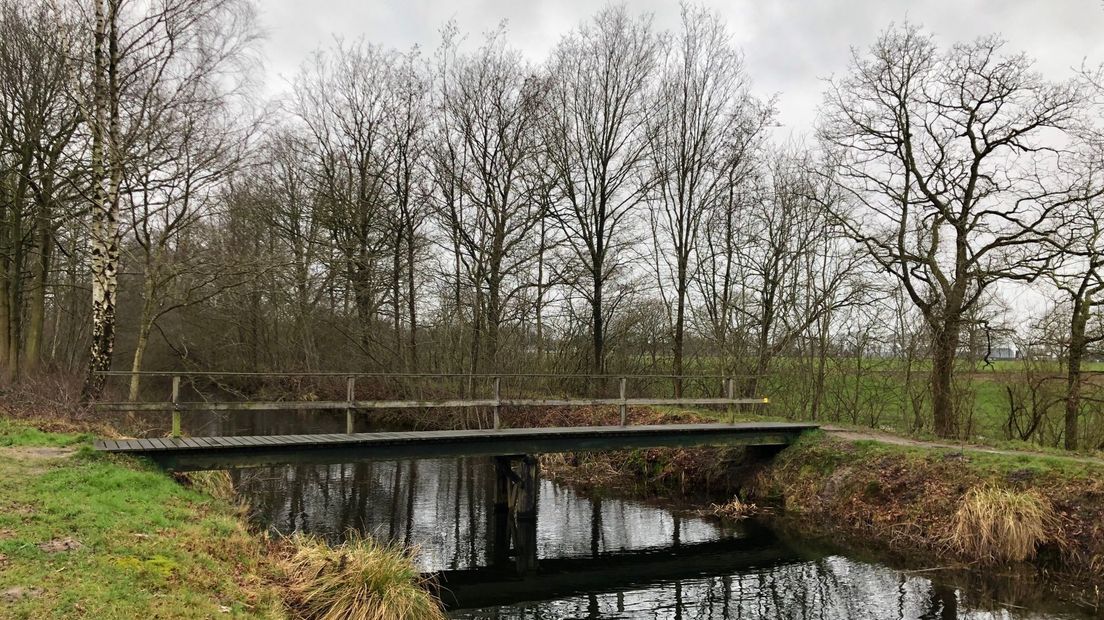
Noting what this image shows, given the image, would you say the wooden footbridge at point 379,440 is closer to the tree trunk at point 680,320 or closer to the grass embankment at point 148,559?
the grass embankment at point 148,559

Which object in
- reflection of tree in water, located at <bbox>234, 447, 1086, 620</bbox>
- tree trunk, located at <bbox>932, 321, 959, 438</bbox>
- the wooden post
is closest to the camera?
reflection of tree in water, located at <bbox>234, 447, 1086, 620</bbox>

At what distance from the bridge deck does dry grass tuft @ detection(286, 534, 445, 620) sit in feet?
11.5

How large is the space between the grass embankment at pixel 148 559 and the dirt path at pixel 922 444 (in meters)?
11.8

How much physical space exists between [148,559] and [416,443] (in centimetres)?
617

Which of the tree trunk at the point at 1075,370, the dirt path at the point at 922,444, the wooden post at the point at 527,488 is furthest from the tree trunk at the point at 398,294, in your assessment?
the tree trunk at the point at 1075,370

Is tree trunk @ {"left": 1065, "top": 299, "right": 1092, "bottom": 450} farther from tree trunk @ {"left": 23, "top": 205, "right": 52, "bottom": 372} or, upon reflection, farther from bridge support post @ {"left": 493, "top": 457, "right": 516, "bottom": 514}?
tree trunk @ {"left": 23, "top": 205, "right": 52, "bottom": 372}

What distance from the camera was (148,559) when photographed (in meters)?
6.37

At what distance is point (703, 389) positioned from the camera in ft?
84.3

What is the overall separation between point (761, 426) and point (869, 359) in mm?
9583

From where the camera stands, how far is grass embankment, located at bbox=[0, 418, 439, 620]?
5453 millimetres

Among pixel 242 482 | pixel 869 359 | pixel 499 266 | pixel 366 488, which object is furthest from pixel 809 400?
pixel 242 482

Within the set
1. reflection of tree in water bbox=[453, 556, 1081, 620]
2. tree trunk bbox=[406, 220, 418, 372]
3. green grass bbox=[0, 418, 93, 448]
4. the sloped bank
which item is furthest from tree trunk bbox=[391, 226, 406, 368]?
reflection of tree in water bbox=[453, 556, 1081, 620]

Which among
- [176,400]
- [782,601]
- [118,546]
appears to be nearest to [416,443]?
[176,400]

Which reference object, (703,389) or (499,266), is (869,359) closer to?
(703,389)
